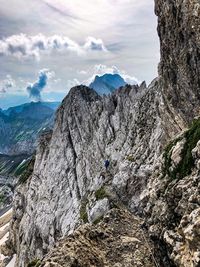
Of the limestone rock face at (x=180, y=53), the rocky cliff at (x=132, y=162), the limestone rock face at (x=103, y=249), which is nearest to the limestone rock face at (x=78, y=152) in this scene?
the rocky cliff at (x=132, y=162)

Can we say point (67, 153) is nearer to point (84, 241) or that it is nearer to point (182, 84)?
point (182, 84)

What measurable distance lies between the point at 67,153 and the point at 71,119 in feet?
38.5

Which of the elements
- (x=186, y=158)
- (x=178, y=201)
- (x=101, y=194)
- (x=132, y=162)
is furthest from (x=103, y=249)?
(x=132, y=162)

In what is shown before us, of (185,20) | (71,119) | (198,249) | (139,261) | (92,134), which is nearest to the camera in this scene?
(198,249)

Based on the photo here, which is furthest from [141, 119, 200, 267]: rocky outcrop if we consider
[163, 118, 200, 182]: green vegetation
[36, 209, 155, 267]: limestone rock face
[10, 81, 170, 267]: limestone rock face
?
[10, 81, 170, 267]: limestone rock face

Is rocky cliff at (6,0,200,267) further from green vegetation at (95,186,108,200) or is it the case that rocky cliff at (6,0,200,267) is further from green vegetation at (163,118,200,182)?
green vegetation at (95,186,108,200)

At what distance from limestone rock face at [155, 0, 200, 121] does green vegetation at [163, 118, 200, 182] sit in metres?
20.9

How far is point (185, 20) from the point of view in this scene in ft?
154

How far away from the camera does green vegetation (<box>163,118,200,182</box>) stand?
24.4 metres

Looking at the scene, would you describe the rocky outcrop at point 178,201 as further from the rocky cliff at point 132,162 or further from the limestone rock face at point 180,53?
the limestone rock face at point 180,53

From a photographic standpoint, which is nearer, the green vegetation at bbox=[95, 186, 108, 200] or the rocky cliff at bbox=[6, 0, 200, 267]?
the rocky cliff at bbox=[6, 0, 200, 267]

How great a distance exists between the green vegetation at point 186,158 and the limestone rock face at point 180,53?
20.9 m

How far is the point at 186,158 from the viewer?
2500 cm

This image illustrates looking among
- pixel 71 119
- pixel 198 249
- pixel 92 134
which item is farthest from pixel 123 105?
pixel 198 249
